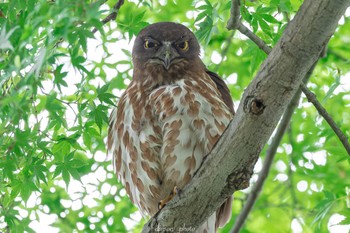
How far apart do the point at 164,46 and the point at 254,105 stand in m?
2.30

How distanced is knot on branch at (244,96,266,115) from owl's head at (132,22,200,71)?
2076 mm

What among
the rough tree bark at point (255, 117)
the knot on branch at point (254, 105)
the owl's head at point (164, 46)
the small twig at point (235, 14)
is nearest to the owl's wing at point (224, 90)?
the owl's head at point (164, 46)

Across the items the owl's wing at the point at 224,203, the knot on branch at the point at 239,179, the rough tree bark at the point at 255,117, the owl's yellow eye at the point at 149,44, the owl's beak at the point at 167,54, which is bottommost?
the knot on branch at the point at 239,179

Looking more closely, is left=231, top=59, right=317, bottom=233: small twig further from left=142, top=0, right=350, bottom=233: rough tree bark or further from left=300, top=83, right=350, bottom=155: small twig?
left=142, top=0, right=350, bottom=233: rough tree bark

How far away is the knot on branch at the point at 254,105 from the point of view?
398 centimetres

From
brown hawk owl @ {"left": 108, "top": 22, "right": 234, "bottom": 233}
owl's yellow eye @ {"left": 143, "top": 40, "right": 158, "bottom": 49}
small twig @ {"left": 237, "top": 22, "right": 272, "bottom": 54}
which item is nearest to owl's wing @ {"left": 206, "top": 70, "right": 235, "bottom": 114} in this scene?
brown hawk owl @ {"left": 108, "top": 22, "right": 234, "bottom": 233}

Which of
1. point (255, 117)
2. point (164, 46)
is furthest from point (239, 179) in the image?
point (164, 46)

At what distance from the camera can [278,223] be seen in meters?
8.16

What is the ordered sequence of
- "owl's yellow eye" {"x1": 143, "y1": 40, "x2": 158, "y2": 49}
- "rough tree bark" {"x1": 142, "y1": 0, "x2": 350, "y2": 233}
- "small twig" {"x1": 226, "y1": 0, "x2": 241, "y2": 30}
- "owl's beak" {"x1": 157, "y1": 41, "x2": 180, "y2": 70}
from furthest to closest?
"owl's yellow eye" {"x1": 143, "y1": 40, "x2": 158, "y2": 49}, "owl's beak" {"x1": 157, "y1": 41, "x2": 180, "y2": 70}, "small twig" {"x1": 226, "y1": 0, "x2": 241, "y2": 30}, "rough tree bark" {"x1": 142, "y1": 0, "x2": 350, "y2": 233}

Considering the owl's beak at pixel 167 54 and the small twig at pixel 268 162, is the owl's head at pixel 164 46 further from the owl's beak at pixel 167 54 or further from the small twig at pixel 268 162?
the small twig at pixel 268 162

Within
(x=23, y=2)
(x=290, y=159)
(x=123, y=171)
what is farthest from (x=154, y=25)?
(x=290, y=159)

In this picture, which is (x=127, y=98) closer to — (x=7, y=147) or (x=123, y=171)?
(x=123, y=171)

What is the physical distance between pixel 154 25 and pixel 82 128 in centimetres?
151

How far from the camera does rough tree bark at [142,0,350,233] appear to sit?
378 cm
